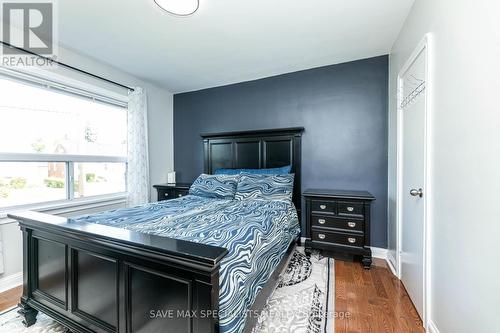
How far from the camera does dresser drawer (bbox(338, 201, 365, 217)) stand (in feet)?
8.05

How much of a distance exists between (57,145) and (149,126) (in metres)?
1.28

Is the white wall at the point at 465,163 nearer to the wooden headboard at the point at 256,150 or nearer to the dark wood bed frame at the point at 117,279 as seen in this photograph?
the dark wood bed frame at the point at 117,279

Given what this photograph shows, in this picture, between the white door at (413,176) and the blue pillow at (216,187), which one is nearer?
the white door at (413,176)

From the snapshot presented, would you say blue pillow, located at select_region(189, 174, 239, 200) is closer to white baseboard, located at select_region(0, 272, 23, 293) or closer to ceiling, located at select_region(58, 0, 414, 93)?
ceiling, located at select_region(58, 0, 414, 93)

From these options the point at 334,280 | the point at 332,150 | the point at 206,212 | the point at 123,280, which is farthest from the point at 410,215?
the point at 123,280

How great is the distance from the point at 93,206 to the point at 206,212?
1790 millimetres

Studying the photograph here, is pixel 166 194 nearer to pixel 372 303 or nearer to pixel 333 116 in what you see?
pixel 333 116

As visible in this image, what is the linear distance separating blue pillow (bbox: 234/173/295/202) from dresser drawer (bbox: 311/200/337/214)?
0.97ft

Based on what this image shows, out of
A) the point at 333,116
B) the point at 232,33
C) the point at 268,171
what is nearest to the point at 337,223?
the point at 268,171

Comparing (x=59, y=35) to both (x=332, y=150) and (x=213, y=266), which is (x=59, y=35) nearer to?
(x=213, y=266)

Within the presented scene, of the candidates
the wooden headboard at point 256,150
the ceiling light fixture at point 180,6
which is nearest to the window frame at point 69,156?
the wooden headboard at point 256,150

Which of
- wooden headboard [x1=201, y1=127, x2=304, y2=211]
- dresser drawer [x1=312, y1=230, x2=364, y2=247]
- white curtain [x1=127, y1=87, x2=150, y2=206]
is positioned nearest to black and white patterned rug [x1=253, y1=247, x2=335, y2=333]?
dresser drawer [x1=312, y1=230, x2=364, y2=247]

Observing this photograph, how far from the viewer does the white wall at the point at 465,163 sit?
3.07 ft

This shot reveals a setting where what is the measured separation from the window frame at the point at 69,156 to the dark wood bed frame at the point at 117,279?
3.15 ft
